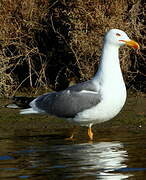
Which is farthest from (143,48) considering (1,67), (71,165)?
(71,165)

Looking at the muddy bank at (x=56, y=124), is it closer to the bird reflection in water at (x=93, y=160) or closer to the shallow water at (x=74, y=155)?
the shallow water at (x=74, y=155)

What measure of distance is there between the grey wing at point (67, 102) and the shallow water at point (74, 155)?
1.12ft

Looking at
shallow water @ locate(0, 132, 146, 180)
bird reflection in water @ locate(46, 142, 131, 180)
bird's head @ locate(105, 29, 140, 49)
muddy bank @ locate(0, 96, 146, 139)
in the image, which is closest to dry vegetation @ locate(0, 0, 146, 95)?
muddy bank @ locate(0, 96, 146, 139)

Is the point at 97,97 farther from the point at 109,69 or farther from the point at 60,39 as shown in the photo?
the point at 60,39

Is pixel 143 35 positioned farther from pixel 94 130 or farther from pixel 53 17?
pixel 94 130

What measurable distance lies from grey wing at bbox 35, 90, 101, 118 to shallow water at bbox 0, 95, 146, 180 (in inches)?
Answer: 13.5

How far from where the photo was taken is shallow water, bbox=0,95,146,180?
22.2 ft

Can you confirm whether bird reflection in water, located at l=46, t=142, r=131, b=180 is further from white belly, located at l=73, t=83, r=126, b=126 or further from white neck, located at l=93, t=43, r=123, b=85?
white neck, located at l=93, t=43, r=123, b=85

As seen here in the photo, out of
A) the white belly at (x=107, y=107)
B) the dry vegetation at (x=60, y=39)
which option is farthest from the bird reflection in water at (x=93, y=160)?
the dry vegetation at (x=60, y=39)

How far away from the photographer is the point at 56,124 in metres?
10.5

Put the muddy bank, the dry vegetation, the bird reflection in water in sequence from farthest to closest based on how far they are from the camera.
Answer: the dry vegetation, the muddy bank, the bird reflection in water

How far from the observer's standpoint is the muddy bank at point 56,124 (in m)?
9.78

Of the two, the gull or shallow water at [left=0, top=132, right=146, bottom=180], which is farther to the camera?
the gull

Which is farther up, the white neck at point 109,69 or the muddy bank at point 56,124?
the white neck at point 109,69
